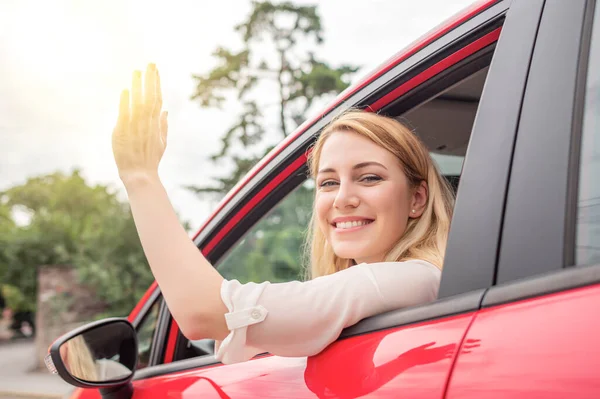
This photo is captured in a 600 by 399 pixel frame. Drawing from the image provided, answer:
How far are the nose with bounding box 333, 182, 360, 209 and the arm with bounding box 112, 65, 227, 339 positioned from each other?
16.2 inches

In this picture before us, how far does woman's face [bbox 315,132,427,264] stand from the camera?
58.4 inches

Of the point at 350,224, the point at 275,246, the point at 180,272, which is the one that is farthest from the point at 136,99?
the point at 275,246

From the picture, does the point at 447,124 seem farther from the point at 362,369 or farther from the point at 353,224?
the point at 362,369

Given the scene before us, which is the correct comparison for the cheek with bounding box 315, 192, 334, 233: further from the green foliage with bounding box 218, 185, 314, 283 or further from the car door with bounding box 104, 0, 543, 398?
the green foliage with bounding box 218, 185, 314, 283

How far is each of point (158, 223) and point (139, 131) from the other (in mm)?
199

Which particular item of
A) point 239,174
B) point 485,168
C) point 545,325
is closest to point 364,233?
point 485,168

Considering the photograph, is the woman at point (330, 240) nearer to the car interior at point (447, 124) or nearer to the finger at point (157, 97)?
the finger at point (157, 97)

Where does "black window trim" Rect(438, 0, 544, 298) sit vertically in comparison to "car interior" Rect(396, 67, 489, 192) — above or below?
below

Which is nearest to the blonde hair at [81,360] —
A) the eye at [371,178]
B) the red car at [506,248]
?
the red car at [506,248]

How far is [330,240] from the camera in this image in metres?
1.58

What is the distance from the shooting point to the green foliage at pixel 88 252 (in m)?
16.3

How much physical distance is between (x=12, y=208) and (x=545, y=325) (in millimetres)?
56549

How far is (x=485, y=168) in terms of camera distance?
3.50 ft

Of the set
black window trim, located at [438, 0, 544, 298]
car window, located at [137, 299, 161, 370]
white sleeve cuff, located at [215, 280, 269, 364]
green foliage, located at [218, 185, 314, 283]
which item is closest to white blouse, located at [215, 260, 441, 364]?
white sleeve cuff, located at [215, 280, 269, 364]
